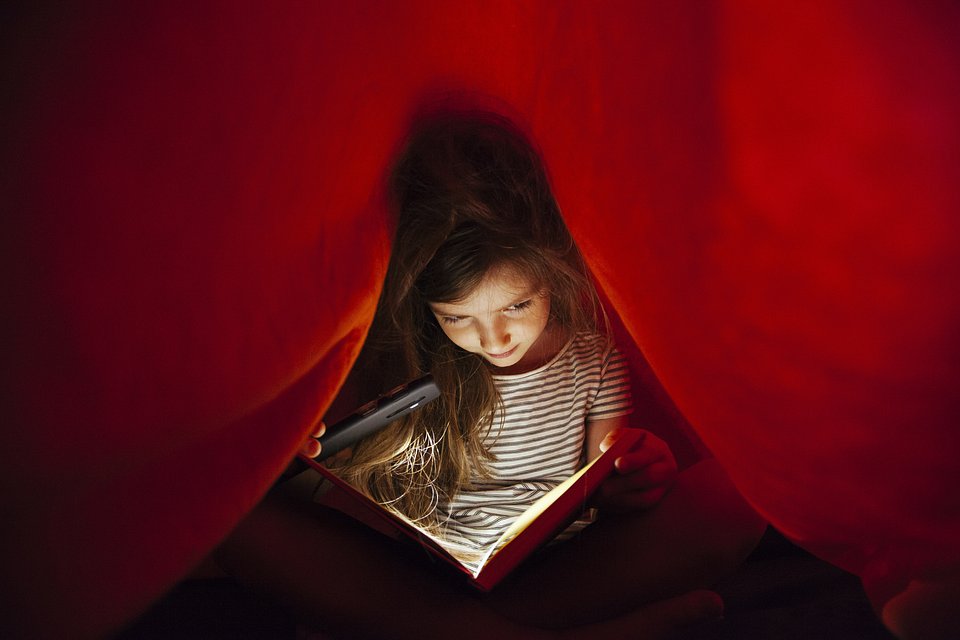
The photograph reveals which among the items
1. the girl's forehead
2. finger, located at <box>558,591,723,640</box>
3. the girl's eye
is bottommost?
finger, located at <box>558,591,723,640</box>

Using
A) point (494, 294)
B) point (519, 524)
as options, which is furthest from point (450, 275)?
point (519, 524)

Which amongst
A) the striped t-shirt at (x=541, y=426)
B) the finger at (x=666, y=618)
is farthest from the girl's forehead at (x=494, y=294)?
the finger at (x=666, y=618)

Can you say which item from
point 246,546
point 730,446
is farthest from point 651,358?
point 246,546

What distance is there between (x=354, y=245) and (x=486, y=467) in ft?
0.96

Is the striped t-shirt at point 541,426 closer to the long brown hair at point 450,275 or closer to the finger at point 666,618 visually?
the long brown hair at point 450,275

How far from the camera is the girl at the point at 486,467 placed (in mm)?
465

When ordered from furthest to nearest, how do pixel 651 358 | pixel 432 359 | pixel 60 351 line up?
pixel 432 359 → pixel 651 358 → pixel 60 351

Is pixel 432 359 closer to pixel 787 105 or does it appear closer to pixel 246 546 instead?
pixel 246 546

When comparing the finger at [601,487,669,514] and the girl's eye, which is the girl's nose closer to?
the girl's eye

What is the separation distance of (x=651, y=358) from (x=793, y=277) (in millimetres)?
104

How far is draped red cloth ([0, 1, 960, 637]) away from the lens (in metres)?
0.29

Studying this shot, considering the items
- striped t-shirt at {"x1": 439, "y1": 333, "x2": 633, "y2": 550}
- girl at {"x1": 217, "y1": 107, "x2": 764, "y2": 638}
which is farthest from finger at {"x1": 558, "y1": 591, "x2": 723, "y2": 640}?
striped t-shirt at {"x1": 439, "y1": 333, "x2": 633, "y2": 550}

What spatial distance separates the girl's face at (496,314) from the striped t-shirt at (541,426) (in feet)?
0.31

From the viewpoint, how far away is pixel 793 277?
1.11 ft
